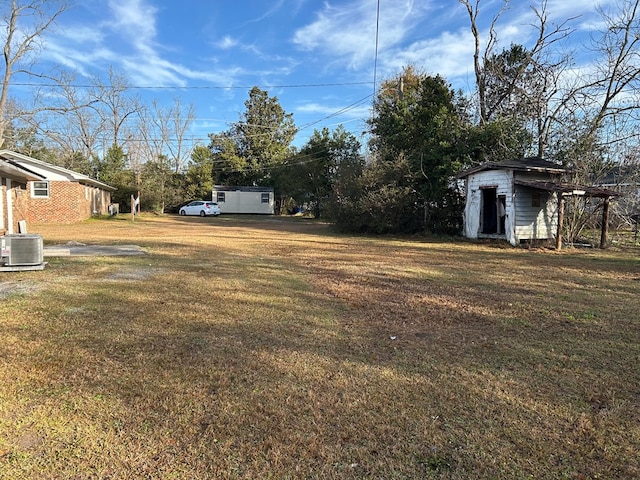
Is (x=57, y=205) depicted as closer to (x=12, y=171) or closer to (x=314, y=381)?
(x=12, y=171)

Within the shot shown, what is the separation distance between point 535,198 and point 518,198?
77 cm

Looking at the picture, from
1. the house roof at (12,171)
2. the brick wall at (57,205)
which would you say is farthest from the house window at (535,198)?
the brick wall at (57,205)

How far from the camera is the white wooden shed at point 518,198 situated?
45.5ft

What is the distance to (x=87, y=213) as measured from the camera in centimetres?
2505

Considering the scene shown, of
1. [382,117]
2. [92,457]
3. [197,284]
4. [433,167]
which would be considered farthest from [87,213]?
[92,457]

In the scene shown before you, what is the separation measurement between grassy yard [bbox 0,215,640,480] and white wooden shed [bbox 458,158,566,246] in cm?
751

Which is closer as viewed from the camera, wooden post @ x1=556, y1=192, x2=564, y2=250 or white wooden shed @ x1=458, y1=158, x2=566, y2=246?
wooden post @ x1=556, y1=192, x2=564, y2=250

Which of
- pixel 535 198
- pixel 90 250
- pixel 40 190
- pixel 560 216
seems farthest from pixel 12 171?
pixel 535 198

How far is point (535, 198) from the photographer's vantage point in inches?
565

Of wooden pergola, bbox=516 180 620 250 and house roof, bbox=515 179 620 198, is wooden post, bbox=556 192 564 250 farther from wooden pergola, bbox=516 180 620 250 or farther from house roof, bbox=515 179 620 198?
house roof, bbox=515 179 620 198

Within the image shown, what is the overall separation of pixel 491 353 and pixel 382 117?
17.7 meters

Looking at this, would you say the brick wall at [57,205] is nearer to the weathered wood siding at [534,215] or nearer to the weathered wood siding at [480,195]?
the weathered wood siding at [480,195]

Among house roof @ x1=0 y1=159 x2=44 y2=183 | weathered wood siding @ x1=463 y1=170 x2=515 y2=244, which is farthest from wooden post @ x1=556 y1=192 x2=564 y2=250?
house roof @ x1=0 y1=159 x2=44 y2=183

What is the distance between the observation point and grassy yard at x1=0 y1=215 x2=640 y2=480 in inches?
88.9
